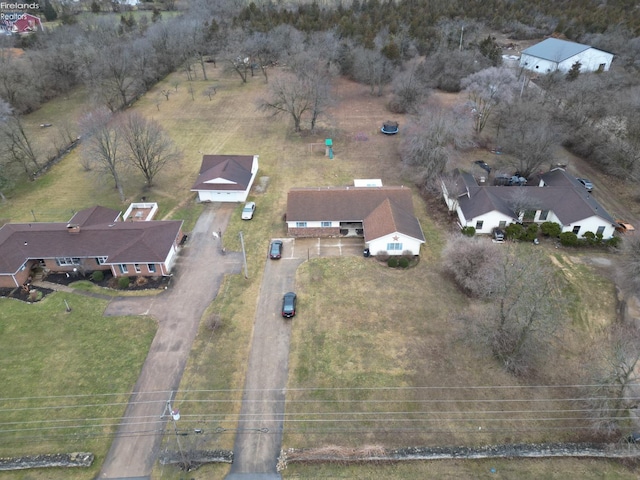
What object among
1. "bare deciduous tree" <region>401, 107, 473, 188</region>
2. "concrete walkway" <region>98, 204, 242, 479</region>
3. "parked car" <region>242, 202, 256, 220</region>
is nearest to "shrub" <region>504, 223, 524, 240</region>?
"bare deciduous tree" <region>401, 107, 473, 188</region>

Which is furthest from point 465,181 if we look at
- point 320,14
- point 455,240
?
point 320,14

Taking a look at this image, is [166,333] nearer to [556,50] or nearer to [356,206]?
[356,206]

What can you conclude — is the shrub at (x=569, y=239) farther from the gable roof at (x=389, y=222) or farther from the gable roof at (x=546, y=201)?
the gable roof at (x=389, y=222)

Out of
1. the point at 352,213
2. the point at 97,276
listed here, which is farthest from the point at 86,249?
the point at 352,213

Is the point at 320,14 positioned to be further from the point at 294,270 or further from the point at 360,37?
the point at 294,270

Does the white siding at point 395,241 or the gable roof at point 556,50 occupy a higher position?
the gable roof at point 556,50

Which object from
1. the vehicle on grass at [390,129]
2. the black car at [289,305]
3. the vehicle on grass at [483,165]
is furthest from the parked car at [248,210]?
the vehicle on grass at [483,165]

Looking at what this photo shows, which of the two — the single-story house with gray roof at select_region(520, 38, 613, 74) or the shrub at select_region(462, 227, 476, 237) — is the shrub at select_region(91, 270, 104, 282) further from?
the single-story house with gray roof at select_region(520, 38, 613, 74)
